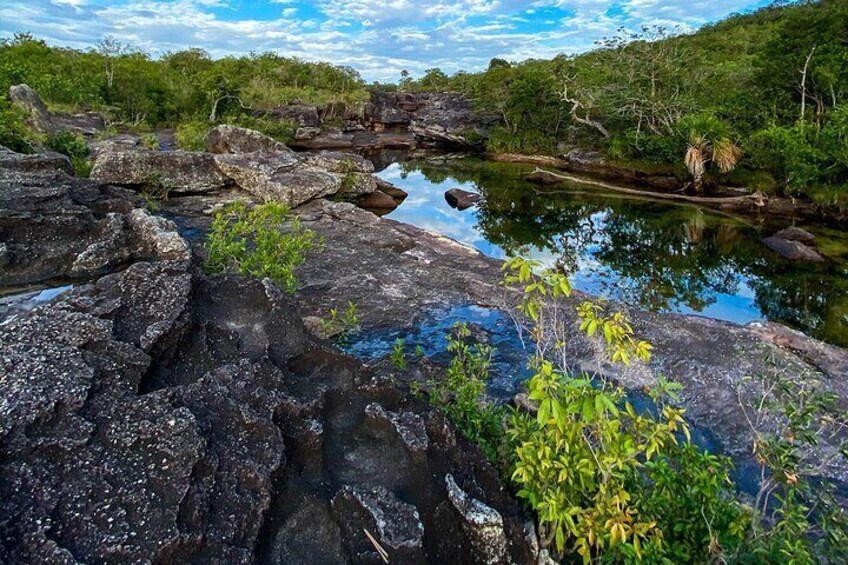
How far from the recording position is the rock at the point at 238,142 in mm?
20109

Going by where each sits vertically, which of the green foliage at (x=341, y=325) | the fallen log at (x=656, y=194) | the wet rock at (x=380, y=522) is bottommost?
the fallen log at (x=656, y=194)

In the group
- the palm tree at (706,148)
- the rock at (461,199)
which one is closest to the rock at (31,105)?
the rock at (461,199)

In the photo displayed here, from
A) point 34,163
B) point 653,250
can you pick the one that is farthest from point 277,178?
A: point 653,250

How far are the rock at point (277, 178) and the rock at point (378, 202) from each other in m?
2.56

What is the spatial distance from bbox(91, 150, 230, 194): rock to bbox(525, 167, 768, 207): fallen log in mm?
16244

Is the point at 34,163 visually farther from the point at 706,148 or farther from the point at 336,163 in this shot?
the point at 706,148

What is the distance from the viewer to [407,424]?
394cm

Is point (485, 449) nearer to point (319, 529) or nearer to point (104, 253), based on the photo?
point (319, 529)

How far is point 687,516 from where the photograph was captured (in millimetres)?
3604

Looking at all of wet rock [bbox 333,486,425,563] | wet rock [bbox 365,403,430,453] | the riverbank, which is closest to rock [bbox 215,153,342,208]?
wet rock [bbox 365,403,430,453]

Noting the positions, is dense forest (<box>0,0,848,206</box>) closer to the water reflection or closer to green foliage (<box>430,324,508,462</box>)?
the water reflection

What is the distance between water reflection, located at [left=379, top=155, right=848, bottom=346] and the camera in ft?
41.1

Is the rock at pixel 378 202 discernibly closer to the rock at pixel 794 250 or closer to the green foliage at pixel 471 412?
the rock at pixel 794 250

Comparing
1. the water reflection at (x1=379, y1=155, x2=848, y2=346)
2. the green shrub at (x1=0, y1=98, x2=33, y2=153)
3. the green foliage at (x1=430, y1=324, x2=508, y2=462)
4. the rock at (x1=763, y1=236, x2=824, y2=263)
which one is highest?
the green shrub at (x1=0, y1=98, x2=33, y2=153)
